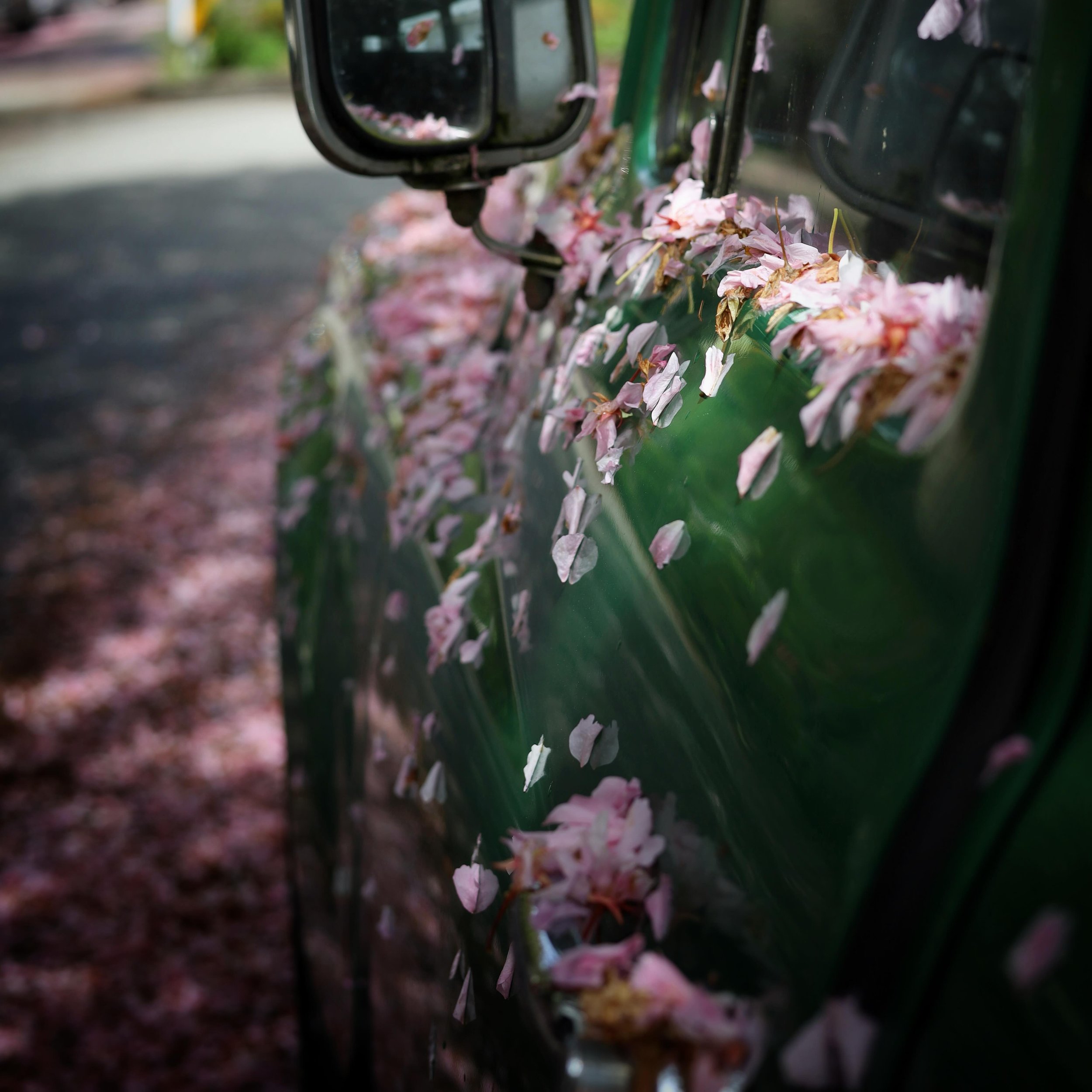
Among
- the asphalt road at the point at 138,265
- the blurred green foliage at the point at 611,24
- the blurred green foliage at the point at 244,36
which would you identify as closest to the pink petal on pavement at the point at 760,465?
the asphalt road at the point at 138,265

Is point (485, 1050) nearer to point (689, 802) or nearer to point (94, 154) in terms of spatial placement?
point (689, 802)


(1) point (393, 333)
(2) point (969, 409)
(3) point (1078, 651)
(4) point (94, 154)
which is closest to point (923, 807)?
(3) point (1078, 651)

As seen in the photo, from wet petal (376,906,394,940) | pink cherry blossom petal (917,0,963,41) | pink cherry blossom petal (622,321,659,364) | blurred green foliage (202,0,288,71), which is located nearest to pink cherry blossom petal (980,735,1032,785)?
pink cherry blossom petal (622,321,659,364)

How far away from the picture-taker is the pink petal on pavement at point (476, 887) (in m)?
1.01

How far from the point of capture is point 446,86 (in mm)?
1487

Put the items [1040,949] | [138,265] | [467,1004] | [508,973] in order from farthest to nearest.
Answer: [138,265]
[467,1004]
[508,973]
[1040,949]

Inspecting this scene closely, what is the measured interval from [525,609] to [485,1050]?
0.45 meters

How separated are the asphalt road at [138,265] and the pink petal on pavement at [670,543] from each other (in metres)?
4.76

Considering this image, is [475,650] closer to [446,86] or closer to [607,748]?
[607,748]

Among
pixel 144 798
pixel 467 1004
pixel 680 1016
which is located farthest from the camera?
pixel 144 798

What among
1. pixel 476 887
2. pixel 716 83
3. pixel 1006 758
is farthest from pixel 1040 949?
pixel 716 83

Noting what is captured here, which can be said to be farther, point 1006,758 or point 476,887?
point 476,887

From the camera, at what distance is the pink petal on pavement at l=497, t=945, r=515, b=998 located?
0.91 metres

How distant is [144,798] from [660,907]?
10.0 feet
